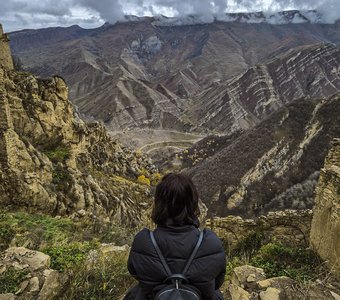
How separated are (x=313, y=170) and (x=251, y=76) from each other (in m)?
122

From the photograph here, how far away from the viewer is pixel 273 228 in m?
13.8

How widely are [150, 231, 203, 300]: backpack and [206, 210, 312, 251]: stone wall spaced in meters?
9.26

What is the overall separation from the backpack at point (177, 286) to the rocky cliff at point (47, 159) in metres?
10.8

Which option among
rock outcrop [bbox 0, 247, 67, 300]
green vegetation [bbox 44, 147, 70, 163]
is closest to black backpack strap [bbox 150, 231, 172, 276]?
rock outcrop [bbox 0, 247, 67, 300]

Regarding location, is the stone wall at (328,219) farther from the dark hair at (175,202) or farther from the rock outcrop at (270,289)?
the dark hair at (175,202)

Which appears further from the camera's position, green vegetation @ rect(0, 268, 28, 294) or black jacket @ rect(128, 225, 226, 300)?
green vegetation @ rect(0, 268, 28, 294)

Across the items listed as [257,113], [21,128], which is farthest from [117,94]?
[21,128]

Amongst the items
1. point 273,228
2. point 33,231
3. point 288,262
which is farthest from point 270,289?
point 273,228

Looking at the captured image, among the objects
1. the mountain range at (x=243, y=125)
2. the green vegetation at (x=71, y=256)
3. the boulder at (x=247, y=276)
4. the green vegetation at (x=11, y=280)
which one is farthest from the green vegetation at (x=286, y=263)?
the mountain range at (x=243, y=125)

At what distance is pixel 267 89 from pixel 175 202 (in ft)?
508

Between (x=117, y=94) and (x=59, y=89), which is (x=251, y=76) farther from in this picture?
(x=59, y=89)

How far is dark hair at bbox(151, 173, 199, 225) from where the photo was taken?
4.01 meters

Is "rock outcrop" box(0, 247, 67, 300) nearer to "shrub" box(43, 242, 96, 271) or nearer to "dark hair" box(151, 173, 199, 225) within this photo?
"shrub" box(43, 242, 96, 271)

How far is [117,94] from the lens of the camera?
142m
